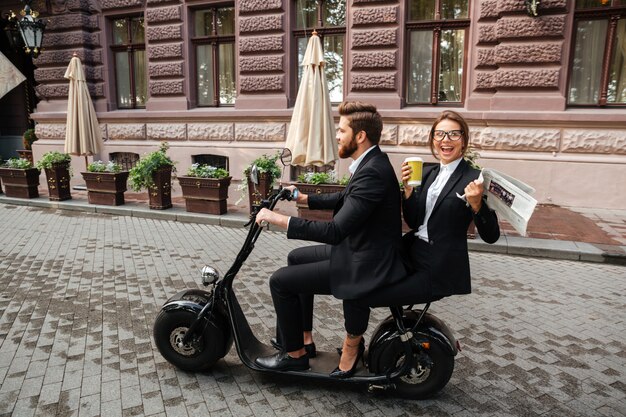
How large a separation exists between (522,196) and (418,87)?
29.9ft

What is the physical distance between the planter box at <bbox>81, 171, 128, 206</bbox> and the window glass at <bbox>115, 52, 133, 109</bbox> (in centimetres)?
402

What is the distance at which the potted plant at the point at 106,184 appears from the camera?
10273 millimetres

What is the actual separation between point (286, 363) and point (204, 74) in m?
11.2

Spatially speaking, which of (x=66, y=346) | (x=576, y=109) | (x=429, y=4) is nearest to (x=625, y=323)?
(x=66, y=346)

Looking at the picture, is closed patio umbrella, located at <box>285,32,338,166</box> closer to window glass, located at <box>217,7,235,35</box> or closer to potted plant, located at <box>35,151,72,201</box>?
window glass, located at <box>217,7,235,35</box>

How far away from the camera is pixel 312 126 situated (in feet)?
25.8

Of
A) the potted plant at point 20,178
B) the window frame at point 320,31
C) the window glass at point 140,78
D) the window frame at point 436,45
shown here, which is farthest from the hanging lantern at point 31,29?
the window frame at point 436,45

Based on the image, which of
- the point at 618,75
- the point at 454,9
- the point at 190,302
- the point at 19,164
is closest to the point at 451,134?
the point at 190,302

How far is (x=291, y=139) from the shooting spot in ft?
26.1

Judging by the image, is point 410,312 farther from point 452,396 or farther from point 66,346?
point 66,346

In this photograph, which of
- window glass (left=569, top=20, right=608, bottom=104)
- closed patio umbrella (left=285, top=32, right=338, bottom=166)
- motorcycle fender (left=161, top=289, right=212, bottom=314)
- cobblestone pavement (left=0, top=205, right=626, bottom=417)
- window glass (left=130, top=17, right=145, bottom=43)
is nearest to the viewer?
cobblestone pavement (left=0, top=205, right=626, bottom=417)

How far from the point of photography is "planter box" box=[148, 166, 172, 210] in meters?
9.71

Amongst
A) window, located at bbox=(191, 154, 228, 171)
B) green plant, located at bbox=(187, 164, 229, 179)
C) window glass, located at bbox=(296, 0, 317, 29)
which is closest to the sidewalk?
green plant, located at bbox=(187, 164, 229, 179)

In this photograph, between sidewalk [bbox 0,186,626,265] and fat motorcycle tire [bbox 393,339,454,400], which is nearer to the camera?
fat motorcycle tire [bbox 393,339,454,400]
